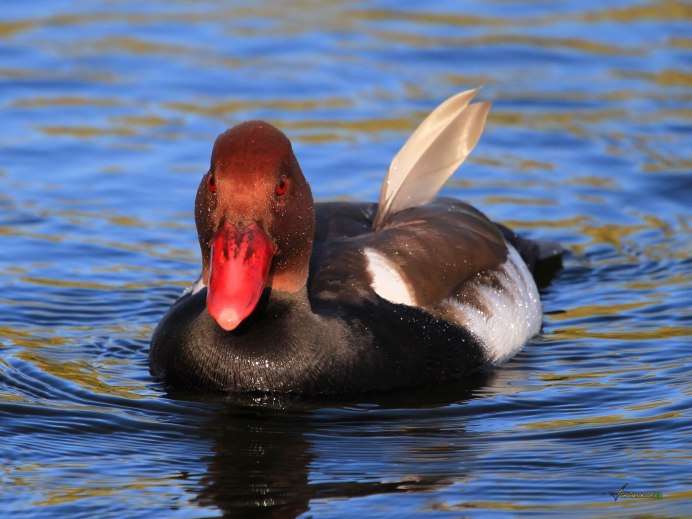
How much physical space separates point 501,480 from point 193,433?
1495 millimetres

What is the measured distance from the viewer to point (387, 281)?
7.76 m

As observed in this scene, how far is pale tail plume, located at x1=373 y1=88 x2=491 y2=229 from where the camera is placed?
8.69m

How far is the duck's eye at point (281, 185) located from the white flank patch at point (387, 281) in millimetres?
922

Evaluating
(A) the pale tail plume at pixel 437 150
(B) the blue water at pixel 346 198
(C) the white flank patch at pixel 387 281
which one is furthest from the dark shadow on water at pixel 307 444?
(A) the pale tail plume at pixel 437 150

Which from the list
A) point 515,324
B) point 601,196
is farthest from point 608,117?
point 515,324

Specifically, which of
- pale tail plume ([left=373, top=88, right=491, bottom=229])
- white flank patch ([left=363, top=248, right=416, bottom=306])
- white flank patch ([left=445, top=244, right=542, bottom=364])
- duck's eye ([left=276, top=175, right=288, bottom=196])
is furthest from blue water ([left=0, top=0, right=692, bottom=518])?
pale tail plume ([left=373, top=88, right=491, bottom=229])

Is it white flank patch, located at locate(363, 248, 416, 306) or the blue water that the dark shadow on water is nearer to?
the blue water

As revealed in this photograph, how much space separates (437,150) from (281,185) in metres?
1.92

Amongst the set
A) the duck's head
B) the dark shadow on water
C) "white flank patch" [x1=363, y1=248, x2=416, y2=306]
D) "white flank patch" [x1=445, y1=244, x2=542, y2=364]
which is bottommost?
the dark shadow on water

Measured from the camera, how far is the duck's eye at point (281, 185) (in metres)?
6.98

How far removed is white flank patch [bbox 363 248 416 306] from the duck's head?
713 millimetres

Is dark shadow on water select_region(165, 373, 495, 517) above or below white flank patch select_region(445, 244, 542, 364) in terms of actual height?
below

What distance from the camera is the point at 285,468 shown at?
636 centimetres

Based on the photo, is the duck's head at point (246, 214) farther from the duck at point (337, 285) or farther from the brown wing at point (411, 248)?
the brown wing at point (411, 248)
